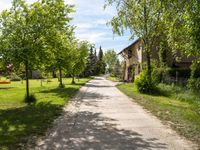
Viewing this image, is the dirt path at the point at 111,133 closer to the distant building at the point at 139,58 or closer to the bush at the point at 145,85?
the bush at the point at 145,85

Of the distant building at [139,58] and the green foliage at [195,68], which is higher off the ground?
the distant building at [139,58]

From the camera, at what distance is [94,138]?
28.0 feet

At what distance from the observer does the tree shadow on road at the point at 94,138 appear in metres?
7.68

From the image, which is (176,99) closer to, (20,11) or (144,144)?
(20,11)

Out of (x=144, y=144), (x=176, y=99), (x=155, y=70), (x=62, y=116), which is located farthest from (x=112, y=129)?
(x=155, y=70)

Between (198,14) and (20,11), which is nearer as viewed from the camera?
(198,14)

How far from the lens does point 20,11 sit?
1744 cm

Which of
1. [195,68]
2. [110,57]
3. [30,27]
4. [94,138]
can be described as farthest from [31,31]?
[110,57]

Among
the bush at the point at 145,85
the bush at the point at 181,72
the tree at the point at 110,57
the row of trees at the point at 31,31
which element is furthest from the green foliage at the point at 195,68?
the tree at the point at 110,57

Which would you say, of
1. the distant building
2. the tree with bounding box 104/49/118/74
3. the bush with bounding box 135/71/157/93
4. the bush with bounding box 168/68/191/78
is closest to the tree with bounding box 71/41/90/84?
the distant building

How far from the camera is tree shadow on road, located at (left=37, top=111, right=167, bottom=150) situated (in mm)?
7676

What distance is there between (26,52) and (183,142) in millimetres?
10961

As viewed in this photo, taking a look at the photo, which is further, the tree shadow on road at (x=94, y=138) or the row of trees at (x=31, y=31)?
the row of trees at (x=31, y=31)

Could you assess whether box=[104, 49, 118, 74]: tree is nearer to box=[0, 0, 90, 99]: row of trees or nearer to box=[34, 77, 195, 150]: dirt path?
box=[0, 0, 90, 99]: row of trees
